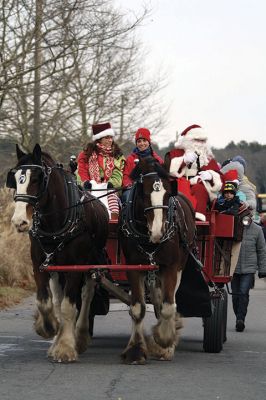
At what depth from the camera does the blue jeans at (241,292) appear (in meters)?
15.6

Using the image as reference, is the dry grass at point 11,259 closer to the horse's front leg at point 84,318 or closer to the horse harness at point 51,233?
the horse's front leg at point 84,318

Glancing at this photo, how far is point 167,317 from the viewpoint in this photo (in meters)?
11.0

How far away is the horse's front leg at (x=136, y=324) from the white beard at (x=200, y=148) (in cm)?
256

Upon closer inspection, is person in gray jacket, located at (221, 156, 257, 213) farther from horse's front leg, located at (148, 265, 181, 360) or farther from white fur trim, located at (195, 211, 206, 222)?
horse's front leg, located at (148, 265, 181, 360)

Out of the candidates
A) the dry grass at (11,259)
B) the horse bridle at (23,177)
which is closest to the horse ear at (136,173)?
the horse bridle at (23,177)

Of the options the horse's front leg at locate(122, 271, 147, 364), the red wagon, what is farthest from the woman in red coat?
the horse's front leg at locate(122, 271, 147, 364)

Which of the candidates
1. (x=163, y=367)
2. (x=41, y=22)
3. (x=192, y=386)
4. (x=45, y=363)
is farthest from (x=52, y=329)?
(x=41, y=22)

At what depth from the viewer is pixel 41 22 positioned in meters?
21.2

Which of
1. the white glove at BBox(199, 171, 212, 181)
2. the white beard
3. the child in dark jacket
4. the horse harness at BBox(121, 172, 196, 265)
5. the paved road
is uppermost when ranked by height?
the white beard

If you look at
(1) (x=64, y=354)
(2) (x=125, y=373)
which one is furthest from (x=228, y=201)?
(2) (x=125, y=373)

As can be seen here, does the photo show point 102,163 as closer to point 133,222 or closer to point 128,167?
point 128,167

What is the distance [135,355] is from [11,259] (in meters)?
10.3

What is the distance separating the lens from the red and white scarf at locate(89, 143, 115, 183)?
12.3 m

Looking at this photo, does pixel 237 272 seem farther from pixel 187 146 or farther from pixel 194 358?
pixel 194 358
